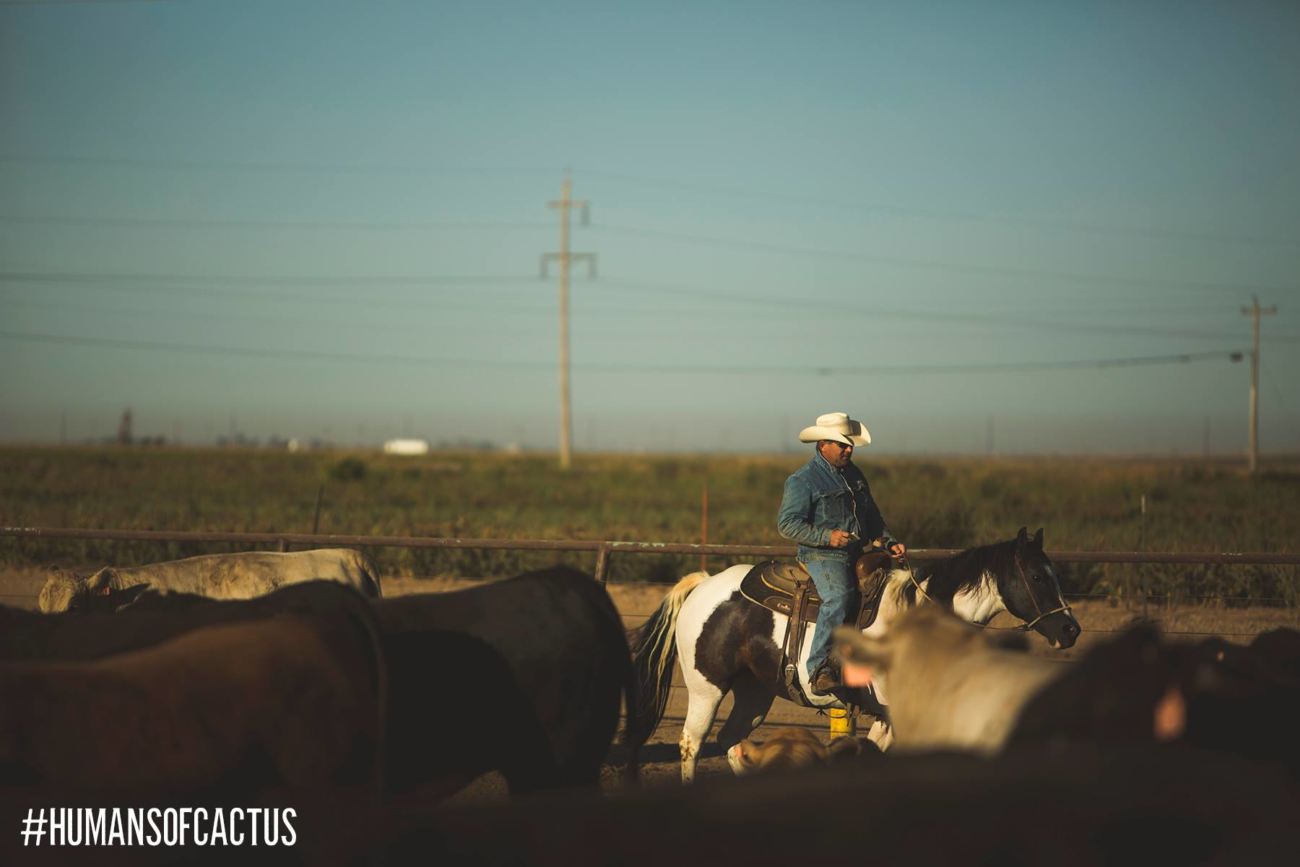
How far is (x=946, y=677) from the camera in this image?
3617mm

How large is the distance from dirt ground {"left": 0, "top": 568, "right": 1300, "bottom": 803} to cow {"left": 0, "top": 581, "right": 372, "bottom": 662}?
87 centimetres

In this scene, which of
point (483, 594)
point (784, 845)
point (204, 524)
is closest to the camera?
point (784, 845)

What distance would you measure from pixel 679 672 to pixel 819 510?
4.88 metres

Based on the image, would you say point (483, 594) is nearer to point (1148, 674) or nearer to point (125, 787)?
point (125, 787)

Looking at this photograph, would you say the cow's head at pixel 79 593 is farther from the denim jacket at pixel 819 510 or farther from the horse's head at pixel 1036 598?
the horse's head at pixel 1036 598

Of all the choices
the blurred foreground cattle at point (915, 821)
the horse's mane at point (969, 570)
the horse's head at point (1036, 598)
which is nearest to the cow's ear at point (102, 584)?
the horse's mane at point (969, 570)

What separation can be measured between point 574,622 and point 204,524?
1586cm

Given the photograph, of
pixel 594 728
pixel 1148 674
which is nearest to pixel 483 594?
pixel 594 728

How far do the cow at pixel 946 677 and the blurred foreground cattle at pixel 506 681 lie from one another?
126 centimetres

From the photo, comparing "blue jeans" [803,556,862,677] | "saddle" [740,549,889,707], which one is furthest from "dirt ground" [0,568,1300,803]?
"blue jeans" [803,556,862,677]

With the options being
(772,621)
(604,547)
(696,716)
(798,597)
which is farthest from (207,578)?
(798,597)

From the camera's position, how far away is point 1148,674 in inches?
114

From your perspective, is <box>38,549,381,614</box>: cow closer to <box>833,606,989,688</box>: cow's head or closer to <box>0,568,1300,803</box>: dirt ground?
<box>0,568,1300,803</box>: dirt ground

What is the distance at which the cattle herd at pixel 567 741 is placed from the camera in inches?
85.4
